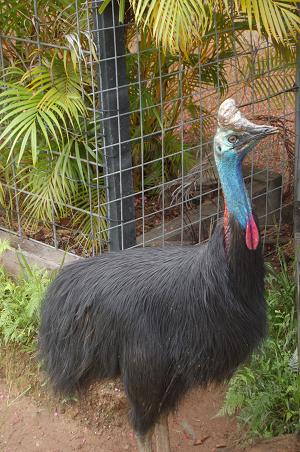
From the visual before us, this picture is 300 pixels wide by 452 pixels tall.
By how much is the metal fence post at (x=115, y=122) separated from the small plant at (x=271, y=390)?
81 centimetres

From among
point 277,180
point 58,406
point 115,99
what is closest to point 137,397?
point 58,406

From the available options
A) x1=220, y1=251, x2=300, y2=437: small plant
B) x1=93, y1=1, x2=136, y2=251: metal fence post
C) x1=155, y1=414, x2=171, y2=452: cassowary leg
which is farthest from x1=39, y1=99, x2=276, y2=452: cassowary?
x1=93, y1=1, x2=136, y2=251: metal fence post

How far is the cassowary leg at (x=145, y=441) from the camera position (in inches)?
134

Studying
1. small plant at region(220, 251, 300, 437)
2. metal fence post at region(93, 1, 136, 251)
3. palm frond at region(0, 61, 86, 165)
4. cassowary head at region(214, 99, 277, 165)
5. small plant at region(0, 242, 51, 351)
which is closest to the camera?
cassowary head at region(214, 99, 277, 165)

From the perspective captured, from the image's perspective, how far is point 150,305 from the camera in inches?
122

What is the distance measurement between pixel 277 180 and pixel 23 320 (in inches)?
69.0

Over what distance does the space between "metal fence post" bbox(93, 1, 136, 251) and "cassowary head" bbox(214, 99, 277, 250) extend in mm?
1132

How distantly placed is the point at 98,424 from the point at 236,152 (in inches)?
65.6

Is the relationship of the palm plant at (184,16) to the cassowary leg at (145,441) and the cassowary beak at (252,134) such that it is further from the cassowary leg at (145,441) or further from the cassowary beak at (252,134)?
the cassowary leg at (145,441)

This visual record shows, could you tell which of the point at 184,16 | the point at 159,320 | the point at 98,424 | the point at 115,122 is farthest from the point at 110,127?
the point at 98,424

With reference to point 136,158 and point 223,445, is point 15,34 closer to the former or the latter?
point 136,158

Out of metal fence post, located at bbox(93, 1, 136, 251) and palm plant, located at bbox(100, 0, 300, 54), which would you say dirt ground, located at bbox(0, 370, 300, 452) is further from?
palm plant, located at bbox(100, 0, 300, 54)

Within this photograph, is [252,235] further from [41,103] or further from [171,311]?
[41,103]

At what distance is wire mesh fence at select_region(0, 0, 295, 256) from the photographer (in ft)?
13.1
